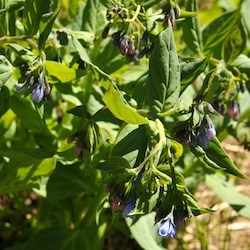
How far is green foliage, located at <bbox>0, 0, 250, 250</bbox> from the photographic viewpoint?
4.91 feet

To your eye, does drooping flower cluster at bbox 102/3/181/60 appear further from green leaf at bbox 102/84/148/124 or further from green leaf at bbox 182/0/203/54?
green leaf at bbox 182/0/203/54

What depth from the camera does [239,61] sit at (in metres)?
2.02

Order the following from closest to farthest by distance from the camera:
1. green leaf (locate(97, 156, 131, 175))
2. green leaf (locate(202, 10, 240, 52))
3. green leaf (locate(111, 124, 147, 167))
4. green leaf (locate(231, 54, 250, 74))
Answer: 1. green leaf (locate(97, 156, 131, 175))
2. green leaf (locate(111, 124, 147, 167))
3. green leaf (locate(231, 54, 250, 74))
4. green leaf (locate(202, 10, 240, 52))

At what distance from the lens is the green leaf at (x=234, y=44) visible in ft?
6.41

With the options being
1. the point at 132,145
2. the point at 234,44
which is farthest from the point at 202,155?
the point at 234,44

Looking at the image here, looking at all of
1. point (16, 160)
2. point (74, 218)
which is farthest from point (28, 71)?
point (74, 218)

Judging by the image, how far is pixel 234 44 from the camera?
1.96 meters

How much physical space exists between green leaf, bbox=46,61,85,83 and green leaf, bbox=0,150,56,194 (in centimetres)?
24

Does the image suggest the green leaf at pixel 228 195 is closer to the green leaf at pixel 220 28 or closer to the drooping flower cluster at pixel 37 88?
the green leaf at pixel 220 28

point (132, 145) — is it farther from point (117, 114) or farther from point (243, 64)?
point (243, 64)

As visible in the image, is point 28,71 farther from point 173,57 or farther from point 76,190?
point 76,190

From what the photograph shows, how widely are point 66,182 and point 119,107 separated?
0.70 metres

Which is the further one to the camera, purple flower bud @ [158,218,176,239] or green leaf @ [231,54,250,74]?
green leaf @ [231,54,250,74]

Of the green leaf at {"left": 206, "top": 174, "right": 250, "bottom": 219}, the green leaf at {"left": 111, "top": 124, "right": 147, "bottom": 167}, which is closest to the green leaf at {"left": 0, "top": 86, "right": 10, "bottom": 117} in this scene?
the green leaf at {"left": 111, "top": 124, "right": 147, "bottom": 167}
